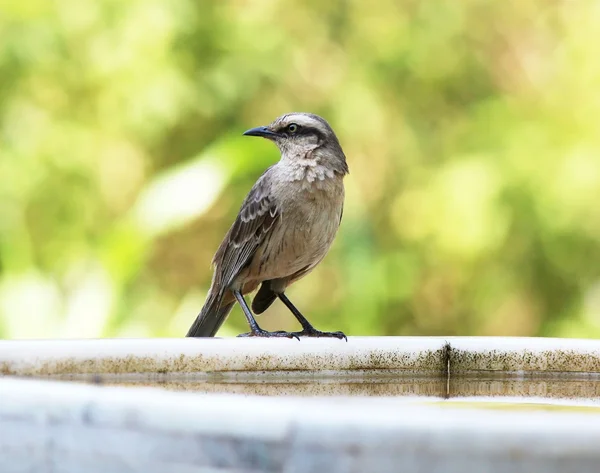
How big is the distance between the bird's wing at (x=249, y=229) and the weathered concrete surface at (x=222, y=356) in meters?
1.87

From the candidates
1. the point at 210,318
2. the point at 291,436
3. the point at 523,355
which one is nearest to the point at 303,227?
the point at 210,318

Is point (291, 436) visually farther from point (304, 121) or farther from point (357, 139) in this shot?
point (357, 139)

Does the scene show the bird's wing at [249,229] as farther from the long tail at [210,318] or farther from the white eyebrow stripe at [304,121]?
the white eyebrow stripe at [304,121]

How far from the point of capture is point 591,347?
8.21 ft

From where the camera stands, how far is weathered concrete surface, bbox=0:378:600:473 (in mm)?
965

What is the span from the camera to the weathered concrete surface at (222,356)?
6.14 feet

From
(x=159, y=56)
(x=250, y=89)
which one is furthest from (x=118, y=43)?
(x=250, y=89)

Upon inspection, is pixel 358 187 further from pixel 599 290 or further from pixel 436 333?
pixel 599 290

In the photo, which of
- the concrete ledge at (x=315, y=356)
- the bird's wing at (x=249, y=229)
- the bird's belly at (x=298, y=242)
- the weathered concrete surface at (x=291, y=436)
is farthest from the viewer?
the bird's wing at (x=249, y=229)

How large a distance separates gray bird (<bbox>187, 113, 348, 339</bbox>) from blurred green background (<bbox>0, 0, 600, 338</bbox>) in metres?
3.24

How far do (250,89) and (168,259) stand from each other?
5.88 ft

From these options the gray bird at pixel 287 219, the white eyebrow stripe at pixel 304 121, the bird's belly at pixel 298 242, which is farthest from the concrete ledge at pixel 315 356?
the white eyebrow stripe at pixel 304 121

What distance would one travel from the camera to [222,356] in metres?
2.29

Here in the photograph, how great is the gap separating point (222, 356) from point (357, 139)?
7.20 m
